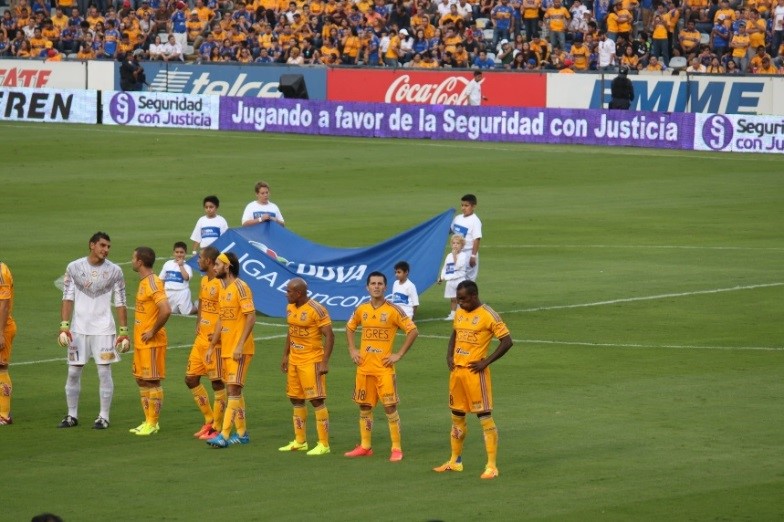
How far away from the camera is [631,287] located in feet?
89.4

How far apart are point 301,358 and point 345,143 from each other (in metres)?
35.3

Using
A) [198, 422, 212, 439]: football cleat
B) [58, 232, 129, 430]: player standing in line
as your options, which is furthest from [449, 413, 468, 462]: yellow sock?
[58, 232, 129, 430]: player standing in line

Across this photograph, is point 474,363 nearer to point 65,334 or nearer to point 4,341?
point 65,334

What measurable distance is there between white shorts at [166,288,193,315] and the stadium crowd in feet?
96.3

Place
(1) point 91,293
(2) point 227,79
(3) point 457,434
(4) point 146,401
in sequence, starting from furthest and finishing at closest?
(2) point 227,79, (1) point 91,293, (4) point 146,401, (3) point 457,434

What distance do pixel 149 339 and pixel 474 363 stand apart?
378cm

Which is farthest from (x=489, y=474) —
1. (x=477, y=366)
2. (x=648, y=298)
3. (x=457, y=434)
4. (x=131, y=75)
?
(x=131, y=75)

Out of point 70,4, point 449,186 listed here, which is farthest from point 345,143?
point 70,4

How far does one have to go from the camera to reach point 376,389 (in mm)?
15281

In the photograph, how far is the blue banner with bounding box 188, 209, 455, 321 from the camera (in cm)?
2459

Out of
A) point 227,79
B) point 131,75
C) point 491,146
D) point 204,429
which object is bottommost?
point 204,429

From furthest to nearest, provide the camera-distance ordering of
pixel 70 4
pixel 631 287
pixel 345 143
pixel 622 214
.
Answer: pixel 70 4
pixel 345 143
pixel 622 214
pixel 631 287

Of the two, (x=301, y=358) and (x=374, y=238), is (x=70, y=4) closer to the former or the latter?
(x=374, y=238)

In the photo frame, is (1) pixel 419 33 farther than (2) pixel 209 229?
Yes
